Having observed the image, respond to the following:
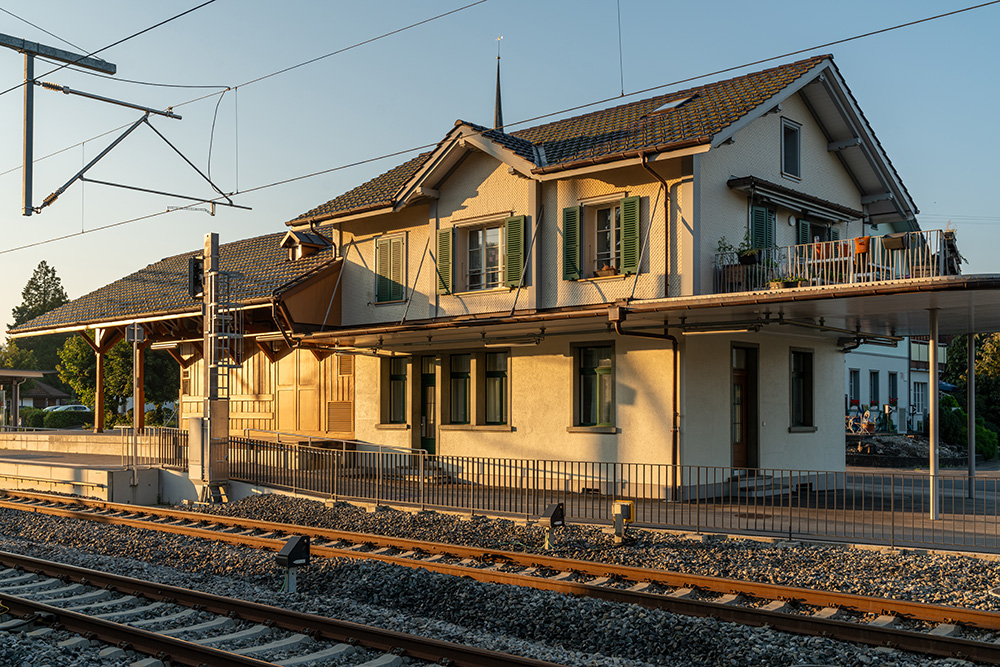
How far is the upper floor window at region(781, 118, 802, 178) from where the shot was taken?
20344 millimetres

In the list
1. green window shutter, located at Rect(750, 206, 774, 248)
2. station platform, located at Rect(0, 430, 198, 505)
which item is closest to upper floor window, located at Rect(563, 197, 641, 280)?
green window shutter, located at Rect(750, 206, 774, 248)

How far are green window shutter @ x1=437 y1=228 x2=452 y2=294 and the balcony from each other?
6.54 metres

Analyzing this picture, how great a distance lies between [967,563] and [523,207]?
1164 cm

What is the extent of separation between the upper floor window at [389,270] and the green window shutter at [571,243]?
5115mm

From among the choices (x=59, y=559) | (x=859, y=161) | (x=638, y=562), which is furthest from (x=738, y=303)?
(x=59, y=559)

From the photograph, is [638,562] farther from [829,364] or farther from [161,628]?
[829,364]

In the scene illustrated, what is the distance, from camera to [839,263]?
56.9 ft

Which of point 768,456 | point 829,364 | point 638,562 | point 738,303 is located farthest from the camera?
point 829,364

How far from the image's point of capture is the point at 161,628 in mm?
8875

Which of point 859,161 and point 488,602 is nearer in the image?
point 488,602

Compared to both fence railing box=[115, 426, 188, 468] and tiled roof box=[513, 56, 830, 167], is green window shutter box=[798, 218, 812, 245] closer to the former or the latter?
tiled roof box=[513, 56, 830, 167]

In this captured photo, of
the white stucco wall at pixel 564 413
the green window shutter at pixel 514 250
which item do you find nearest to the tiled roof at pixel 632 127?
the green window shutter at pixel 514 250

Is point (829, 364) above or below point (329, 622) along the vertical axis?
above

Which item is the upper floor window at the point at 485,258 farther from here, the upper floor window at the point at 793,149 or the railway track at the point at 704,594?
the railway track at the point at 704,594
